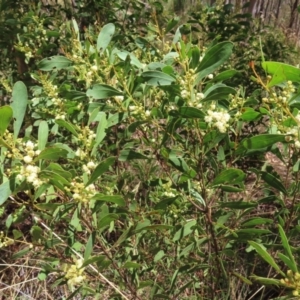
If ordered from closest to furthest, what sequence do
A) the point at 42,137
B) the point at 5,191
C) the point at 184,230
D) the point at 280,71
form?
the point at 280,71 < the point at 5,191 < the point at 42,137 < the point at 184,230

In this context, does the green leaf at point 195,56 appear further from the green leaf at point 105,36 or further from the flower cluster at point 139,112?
the green leaf at point 105,36

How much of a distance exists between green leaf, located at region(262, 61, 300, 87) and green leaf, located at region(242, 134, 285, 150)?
13 cm

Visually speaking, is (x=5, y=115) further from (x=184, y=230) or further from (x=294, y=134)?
(x=184, y=230)

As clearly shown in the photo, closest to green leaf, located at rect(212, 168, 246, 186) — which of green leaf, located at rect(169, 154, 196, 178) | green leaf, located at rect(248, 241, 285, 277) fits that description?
A: green leaf, located at rect(169, 154, 196, 178)

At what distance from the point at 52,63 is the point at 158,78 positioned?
1.48 feet

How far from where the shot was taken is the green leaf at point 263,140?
1.05m

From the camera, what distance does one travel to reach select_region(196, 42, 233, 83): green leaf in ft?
3.49

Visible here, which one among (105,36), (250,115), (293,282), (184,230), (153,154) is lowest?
(184,230)

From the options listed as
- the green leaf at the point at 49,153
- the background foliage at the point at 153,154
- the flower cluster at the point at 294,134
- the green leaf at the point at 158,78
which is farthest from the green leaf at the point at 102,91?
the flower cluster at the point at 294,134

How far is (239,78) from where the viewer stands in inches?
95.2

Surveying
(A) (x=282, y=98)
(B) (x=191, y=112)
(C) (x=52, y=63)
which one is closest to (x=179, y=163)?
(B) (x=191, y=112)

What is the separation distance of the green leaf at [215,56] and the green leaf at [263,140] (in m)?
0.20

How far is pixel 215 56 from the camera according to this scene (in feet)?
3.55

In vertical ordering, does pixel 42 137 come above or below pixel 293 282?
above
